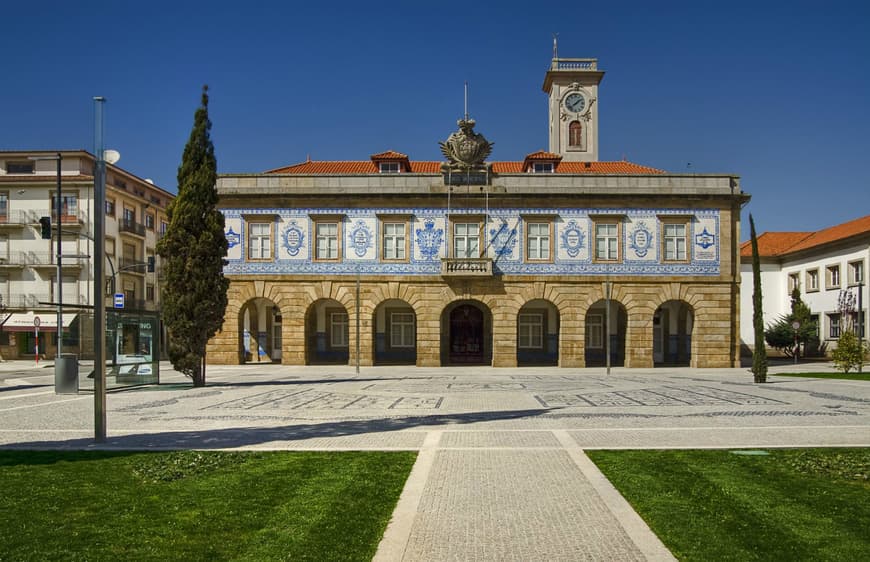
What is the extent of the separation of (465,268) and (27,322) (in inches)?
1075

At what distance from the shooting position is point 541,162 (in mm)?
37469

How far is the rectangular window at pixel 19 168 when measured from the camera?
43.5 meters

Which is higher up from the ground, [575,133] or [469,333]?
[575,133]

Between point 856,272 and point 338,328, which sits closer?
point 338,328

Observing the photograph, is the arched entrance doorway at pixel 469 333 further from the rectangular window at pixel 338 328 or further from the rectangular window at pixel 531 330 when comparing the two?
the rectangular window at pixel 338 328

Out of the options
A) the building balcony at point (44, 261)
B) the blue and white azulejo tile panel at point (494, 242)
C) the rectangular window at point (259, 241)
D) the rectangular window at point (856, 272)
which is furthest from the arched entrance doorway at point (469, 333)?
the building balcony at point (44, 261)

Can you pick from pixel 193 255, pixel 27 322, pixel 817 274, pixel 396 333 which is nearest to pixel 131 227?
pixel 27 322

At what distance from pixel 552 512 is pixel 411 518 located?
4.72 ft

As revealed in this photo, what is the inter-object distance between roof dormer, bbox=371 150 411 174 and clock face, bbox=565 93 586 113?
1902 cm

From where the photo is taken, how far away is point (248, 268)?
111ft

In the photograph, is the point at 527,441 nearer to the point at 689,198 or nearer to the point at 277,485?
the point at 277,485

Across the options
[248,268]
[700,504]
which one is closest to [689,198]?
[248,268]

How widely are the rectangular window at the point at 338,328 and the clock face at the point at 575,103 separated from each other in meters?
25.3

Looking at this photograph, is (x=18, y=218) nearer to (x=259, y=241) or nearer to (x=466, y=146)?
(x=259, y=241)
